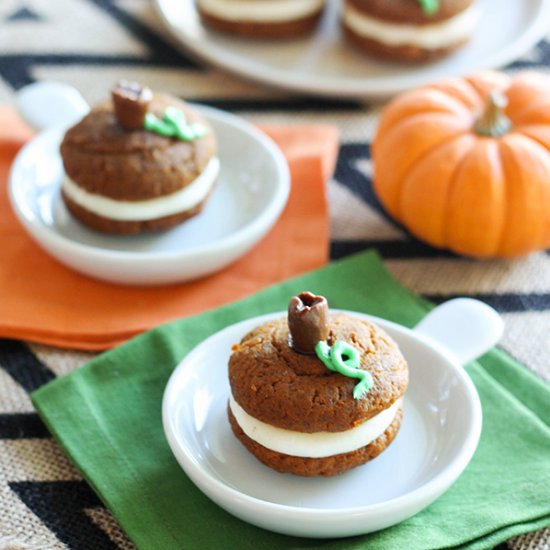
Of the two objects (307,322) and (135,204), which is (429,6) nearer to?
(135,204)

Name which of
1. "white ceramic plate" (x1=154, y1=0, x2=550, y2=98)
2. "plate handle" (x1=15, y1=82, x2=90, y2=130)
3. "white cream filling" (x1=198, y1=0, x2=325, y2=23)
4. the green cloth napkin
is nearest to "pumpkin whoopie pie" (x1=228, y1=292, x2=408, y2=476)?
the green cloth napkin

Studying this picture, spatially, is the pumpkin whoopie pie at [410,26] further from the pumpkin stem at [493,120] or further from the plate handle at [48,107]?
the plate handle at [48,107]

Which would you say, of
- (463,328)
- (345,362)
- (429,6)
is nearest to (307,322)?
(345,362)

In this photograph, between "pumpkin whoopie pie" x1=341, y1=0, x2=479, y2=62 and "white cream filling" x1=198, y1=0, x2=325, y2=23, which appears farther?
"white cream filling" x1=198, y1=0, x2=325, y2=23

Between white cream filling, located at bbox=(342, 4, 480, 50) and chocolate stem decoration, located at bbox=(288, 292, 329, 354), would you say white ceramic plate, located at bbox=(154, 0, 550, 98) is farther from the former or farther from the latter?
chocolate stem decoration, located at bbox=(288, 292, 329, 354)

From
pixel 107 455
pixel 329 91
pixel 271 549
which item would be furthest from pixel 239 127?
pixel 271 549

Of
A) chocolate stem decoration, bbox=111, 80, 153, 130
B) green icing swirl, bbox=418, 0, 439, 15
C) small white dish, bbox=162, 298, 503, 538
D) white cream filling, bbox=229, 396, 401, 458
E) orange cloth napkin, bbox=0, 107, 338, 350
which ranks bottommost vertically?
orange cloth napkin, bbox=0, 107, 338, 350

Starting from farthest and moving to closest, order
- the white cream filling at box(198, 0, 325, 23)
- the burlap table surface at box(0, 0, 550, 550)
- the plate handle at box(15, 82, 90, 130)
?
1. the white cream filling at box(198, 0, 325, 23)
2. the plate handle at box(15, 82, 90, 130)
3. the burlap table surface at box(0, 0, 550, 550)
